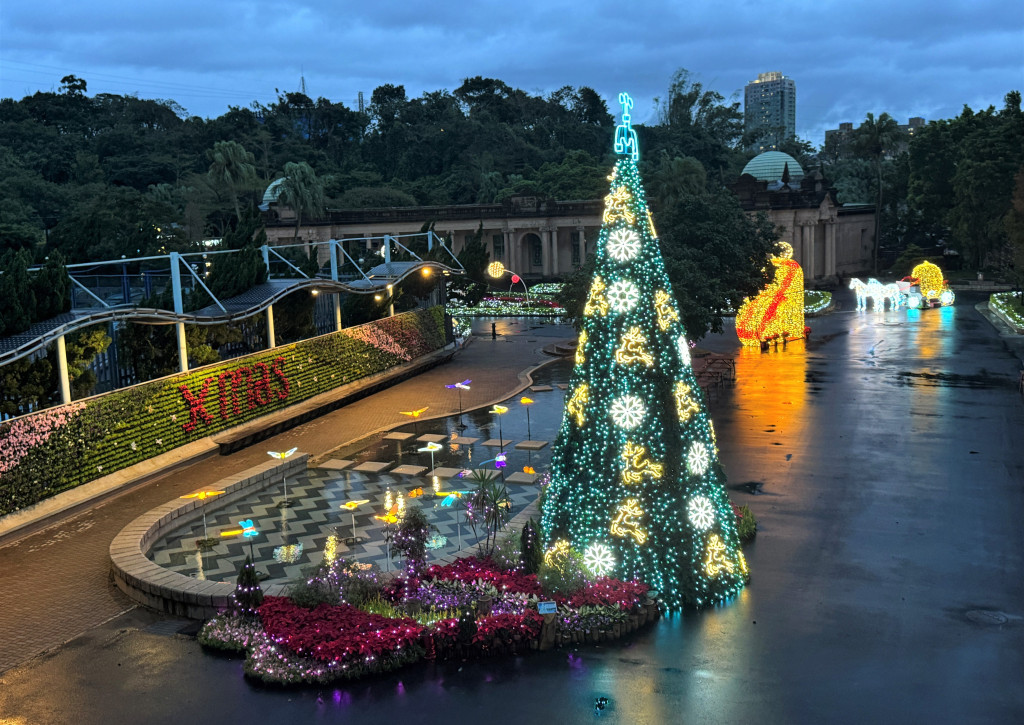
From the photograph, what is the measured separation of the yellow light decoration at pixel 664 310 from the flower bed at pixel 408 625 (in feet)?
12.3

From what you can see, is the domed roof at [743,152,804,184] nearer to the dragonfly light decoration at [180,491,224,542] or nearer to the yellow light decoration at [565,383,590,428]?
the dragonfly light decoration at [180,491,224,542]

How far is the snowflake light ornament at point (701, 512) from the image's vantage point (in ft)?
42.3

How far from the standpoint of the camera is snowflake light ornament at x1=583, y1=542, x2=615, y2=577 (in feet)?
42.7

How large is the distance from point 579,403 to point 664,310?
6.07ft

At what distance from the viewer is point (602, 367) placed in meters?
13.3

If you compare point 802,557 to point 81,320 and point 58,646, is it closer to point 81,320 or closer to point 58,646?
point 58,646

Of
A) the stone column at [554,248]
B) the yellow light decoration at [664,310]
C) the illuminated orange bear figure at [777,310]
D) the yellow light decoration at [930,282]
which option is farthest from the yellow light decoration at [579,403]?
the stone column at [554,248]

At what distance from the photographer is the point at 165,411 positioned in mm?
21656

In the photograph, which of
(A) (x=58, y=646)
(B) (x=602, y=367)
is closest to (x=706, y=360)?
(B) (x=602, y=367)

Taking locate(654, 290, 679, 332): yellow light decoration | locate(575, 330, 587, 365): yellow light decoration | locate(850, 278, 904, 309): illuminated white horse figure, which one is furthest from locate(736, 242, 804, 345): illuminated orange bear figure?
locate(575, 330, 587, 365): yellow light decoration

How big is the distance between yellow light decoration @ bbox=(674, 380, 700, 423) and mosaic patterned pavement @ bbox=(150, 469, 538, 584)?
4.81m

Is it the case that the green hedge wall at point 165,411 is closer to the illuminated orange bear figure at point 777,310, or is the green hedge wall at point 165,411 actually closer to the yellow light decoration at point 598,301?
the yellow light decoration at point 598,301

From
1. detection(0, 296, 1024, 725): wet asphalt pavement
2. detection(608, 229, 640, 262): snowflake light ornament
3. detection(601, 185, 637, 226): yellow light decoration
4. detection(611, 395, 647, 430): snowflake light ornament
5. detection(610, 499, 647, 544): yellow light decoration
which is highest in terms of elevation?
detection(601, 185, 637, 226): yellow light decoration

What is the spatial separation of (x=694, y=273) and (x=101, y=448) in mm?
19022
